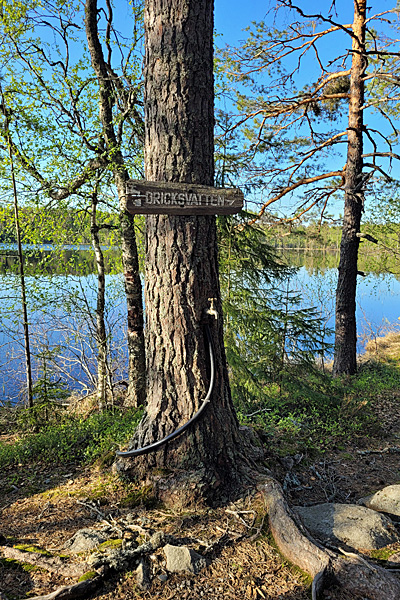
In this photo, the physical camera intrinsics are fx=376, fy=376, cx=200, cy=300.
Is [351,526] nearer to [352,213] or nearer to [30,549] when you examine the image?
[30,549]

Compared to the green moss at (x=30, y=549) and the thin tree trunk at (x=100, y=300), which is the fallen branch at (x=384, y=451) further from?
the thin tree trunk at (x=100, y=300)

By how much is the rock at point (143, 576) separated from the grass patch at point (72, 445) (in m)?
1.49

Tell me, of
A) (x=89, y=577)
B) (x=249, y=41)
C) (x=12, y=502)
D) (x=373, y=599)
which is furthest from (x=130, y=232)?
(x=249, y=41)

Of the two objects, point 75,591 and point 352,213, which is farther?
point 352,213

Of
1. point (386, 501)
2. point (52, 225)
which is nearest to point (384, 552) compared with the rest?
point (386, 501)

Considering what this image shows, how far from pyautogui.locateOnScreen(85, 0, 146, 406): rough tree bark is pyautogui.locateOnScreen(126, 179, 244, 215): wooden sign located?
3.01 meters

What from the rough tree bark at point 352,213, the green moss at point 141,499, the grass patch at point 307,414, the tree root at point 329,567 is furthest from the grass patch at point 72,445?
the rough tree bark at point 352,213

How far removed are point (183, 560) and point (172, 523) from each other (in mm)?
348

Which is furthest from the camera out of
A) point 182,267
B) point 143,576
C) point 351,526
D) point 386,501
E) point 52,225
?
point 52,225

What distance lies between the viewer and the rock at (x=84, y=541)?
2.29 m

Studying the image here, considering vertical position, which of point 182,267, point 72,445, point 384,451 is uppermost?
point 182,267

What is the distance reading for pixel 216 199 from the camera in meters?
2.74

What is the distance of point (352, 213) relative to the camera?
8242 mm

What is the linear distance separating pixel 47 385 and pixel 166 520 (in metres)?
3.15
